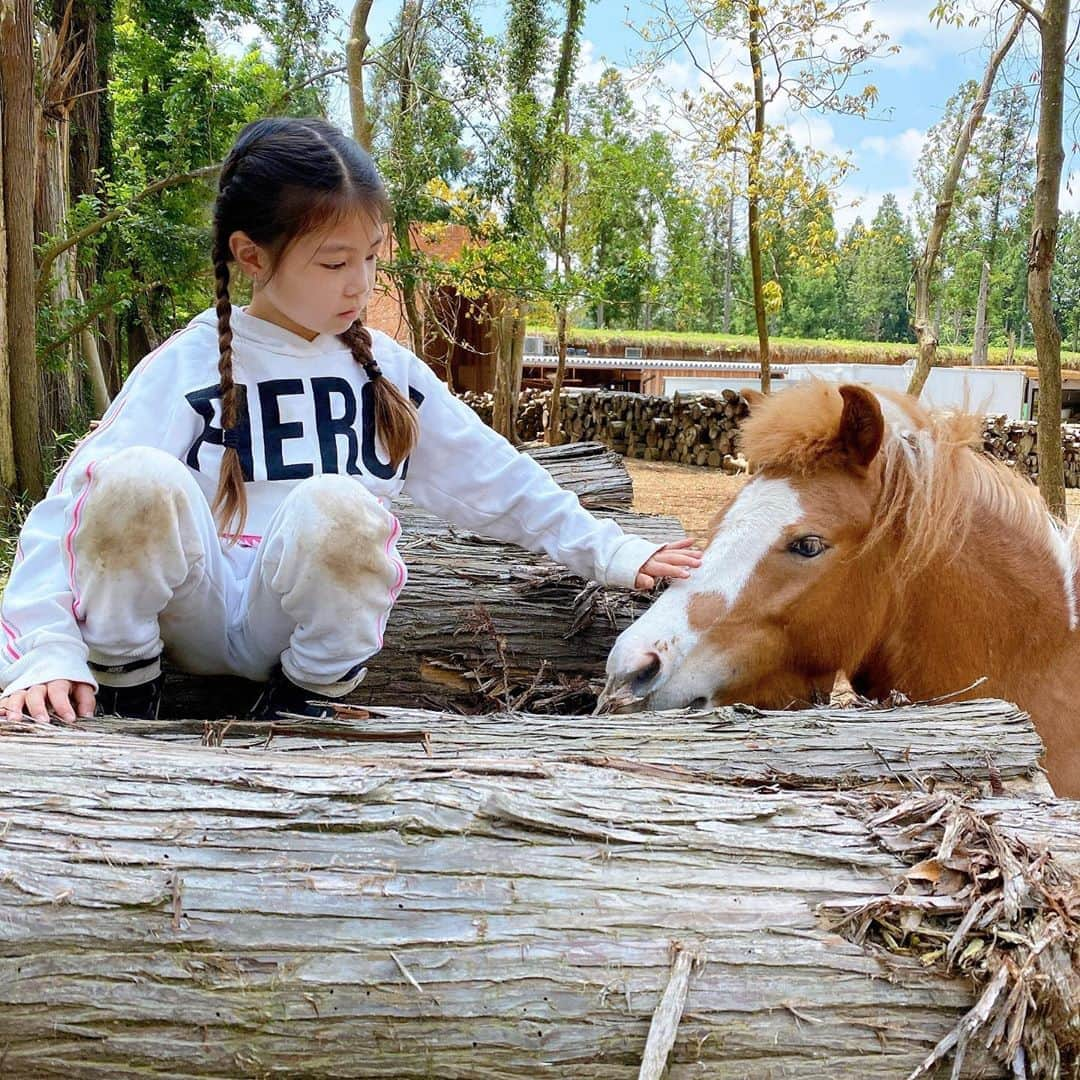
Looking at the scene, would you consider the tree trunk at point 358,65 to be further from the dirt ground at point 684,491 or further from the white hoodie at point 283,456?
the white hoodie at point 283,456

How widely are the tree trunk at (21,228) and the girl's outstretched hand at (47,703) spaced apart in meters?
5.40

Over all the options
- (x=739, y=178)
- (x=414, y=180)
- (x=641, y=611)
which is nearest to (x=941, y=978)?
(x=641, y=611)

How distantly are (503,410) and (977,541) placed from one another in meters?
12.4

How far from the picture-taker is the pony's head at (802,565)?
2.05m

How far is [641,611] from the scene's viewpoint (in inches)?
105

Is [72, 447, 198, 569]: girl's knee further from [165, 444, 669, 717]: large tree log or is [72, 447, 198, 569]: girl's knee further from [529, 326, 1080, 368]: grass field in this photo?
[529, 326, 1080, 368]: grass field

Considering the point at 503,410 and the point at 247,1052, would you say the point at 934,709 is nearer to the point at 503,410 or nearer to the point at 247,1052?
the point at 247,1052

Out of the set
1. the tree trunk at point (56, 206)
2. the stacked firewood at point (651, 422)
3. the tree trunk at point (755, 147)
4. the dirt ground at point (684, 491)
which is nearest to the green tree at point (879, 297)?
the stacked firewood at point (651, 422)

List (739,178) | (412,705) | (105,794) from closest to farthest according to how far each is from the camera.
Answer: (105,794), (412,705), (739,178)

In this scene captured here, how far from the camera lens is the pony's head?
2.05 metres

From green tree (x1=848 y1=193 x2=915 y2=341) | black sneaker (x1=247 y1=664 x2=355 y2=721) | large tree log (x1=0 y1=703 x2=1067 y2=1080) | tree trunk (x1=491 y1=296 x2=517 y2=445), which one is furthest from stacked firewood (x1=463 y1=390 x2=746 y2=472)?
green tree (x1=848 y1=193 x2=915 y2=341)

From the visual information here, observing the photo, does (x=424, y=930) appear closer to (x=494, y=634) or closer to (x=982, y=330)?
(x=494, y=634)

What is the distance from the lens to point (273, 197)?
6.51ft

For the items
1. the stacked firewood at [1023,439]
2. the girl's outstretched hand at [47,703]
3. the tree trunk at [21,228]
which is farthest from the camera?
the stacked firewood at [1023,439]
